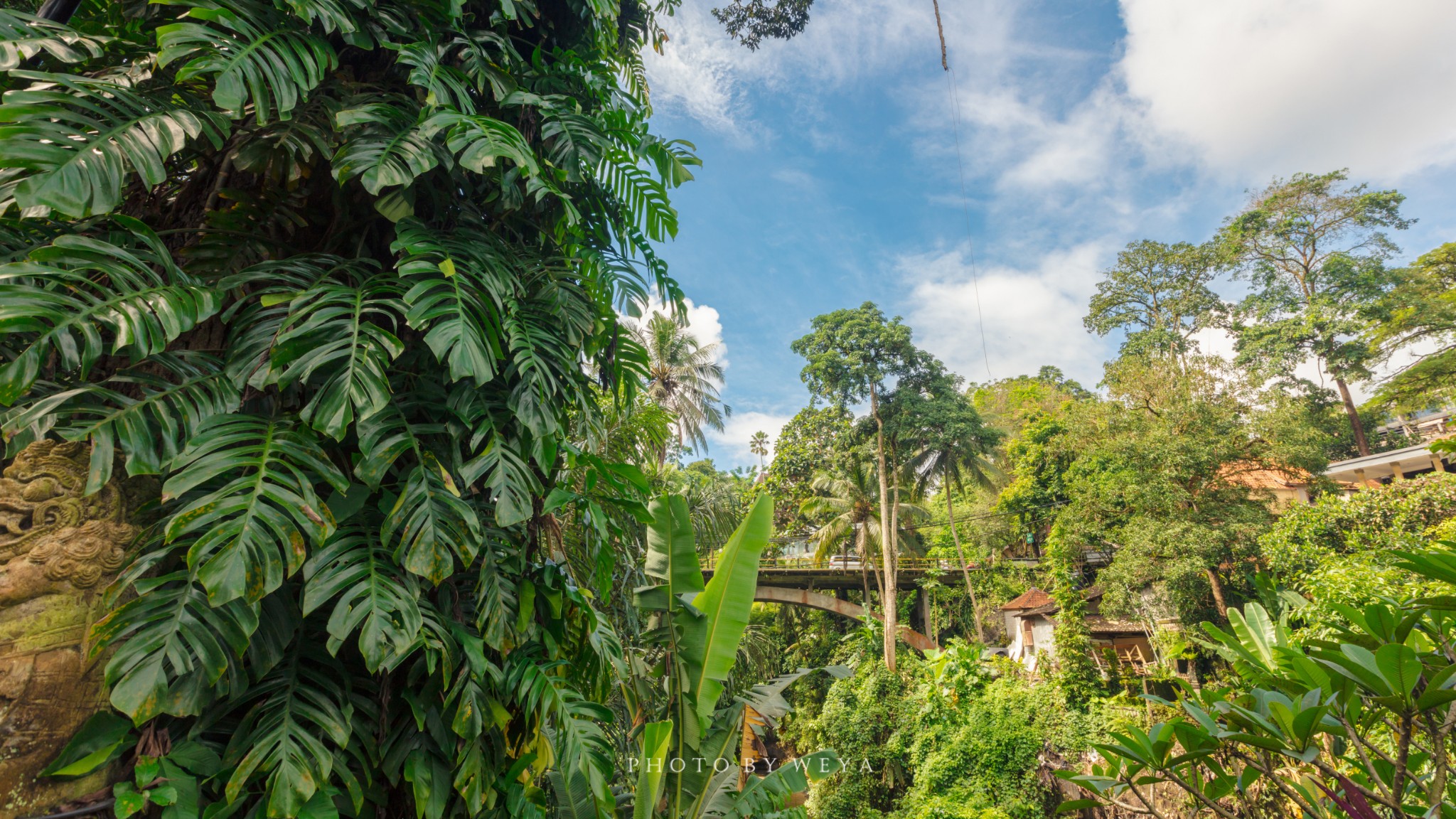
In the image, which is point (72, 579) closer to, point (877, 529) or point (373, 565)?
point (373, 565)

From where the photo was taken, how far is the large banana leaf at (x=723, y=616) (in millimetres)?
2891

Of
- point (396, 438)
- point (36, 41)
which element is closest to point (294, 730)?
point (396, 438)

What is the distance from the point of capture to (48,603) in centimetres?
139

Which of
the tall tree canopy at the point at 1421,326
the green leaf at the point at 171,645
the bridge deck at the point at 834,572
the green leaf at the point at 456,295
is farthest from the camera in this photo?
the bridge deck at the point at 834,572

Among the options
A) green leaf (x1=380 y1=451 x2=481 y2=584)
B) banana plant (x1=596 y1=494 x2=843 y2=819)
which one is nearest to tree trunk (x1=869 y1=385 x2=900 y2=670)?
banana plant (x1=596 y1=494 x2=843 y2=819)

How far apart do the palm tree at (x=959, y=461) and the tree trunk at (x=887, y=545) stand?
1122 mm

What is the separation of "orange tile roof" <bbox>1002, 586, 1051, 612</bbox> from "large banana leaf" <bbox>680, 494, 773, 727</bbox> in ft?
45.6

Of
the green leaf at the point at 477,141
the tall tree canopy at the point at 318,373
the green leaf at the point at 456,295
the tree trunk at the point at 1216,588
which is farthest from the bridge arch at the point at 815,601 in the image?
the green leaf at the point at 477,141

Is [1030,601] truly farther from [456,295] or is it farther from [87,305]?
[87,305]

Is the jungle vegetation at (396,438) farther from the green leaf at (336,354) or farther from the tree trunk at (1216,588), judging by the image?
the tree trunk at (1216,588)

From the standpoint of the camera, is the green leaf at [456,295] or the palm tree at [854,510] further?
the palm tree at [854,510]

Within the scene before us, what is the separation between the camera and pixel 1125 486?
12.0 metres

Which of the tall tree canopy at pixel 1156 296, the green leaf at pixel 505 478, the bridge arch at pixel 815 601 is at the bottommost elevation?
the bridge arch at pixel 815 601

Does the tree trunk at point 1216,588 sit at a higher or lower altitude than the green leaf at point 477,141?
lower
